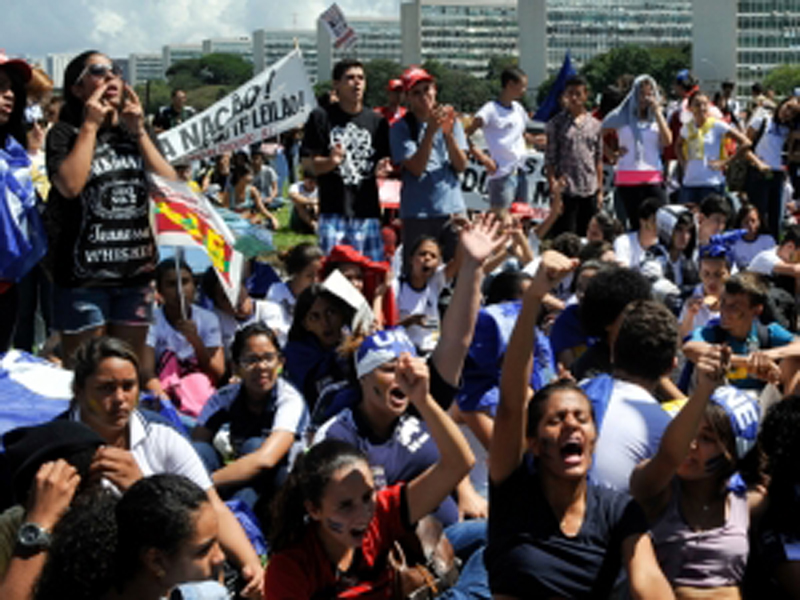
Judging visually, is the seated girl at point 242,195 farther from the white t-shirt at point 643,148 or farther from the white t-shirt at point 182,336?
the white t-shirt at point 182,336

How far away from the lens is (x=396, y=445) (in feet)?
15.3

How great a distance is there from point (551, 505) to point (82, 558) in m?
1.43

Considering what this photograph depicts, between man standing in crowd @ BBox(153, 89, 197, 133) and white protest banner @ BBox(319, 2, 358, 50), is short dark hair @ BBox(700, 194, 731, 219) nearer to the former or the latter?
white protest banner @ BBox(319, 2, 358, 50)

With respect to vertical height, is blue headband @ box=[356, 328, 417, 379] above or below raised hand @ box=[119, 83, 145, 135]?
below

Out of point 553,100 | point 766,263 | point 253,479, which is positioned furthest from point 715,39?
point 253,479

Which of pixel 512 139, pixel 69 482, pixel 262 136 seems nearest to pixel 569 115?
pixel 512 139

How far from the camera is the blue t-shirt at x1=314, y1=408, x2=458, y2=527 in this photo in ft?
15.2

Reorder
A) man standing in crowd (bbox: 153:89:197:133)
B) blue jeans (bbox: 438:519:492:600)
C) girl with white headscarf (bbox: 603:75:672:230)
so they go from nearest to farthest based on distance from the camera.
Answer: blue jeans (bbox: 438:519:492:600) → girl with white headscarf (bbox: 603:75:672:230) → man standing in crowd (bbox: 153:89:197:133)

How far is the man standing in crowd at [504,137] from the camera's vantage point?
11.7 m

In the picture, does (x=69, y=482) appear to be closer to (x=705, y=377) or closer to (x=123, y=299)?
(x=705, y=377)

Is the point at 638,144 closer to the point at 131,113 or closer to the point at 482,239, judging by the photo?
the point at 131,113

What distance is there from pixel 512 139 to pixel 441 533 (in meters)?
7.97

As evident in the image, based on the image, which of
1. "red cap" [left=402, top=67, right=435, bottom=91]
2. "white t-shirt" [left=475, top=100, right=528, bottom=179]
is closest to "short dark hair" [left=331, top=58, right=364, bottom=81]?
"red cap" [left=402, top=67, right=435, bottom=91]

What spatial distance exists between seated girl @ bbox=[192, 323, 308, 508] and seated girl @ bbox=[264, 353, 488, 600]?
1299mm
